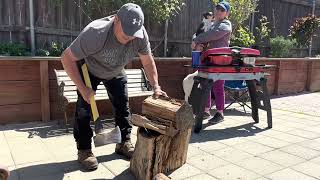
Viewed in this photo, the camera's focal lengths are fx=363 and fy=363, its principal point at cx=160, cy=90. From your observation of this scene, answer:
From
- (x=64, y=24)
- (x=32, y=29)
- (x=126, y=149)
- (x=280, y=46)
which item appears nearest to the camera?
(x=126, y=149)

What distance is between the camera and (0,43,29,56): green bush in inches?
262

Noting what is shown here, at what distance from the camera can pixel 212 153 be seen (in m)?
4.39

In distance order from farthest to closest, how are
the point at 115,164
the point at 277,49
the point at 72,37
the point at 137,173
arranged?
the point at 277,49, the point at 72,37, the point at 115,164, the point at 137,173

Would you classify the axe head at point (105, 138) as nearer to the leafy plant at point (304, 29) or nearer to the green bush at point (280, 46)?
the green bush at point (280, 46)

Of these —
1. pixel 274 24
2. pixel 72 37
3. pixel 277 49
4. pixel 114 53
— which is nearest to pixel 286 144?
pixel 114 53

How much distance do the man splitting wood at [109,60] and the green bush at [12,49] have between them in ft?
11.4

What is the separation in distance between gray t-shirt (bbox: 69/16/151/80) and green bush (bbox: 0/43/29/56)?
11.7ft

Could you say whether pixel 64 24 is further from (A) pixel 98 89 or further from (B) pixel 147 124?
(B) pixel 147 124

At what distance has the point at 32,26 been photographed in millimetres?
7242

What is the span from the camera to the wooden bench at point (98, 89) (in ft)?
16.8

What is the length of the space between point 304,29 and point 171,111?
9.16 meters

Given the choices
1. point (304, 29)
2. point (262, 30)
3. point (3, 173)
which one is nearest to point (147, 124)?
point (3, 173)

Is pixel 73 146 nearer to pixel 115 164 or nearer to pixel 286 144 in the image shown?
pixel 115 164

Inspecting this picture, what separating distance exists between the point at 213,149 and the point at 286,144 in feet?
3.46
